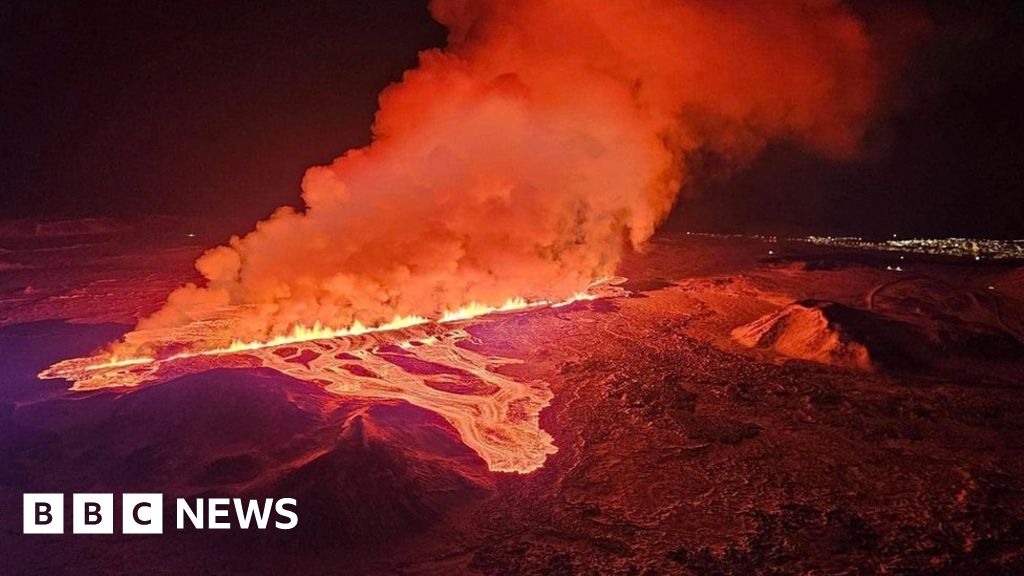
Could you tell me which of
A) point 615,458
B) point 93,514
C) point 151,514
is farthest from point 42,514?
point 615,458

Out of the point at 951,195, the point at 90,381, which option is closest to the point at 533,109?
the point at 90,381

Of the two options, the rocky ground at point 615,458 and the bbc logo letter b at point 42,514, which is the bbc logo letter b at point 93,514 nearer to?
the bbc logo letter b at point 42,514

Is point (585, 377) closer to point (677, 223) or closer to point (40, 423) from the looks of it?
point (40, 423)

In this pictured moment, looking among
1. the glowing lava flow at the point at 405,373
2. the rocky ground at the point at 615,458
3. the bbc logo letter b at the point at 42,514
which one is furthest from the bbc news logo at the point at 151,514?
the glowing lava flow at the point at 405,373

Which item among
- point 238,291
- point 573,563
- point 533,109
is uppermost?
point 533,109

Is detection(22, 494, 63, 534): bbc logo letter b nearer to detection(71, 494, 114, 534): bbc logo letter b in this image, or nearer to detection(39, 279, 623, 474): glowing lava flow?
detection(71, 494, 114, 534): bbc logo letter b

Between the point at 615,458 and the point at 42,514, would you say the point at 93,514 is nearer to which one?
the point at 42,514

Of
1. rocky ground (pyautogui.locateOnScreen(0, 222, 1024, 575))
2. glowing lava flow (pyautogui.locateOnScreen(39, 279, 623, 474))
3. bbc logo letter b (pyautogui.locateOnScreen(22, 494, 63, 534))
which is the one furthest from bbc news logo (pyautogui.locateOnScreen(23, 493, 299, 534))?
glowing lava flow (pyautogui.locateOnScreen(39, 279, 623, 474))
